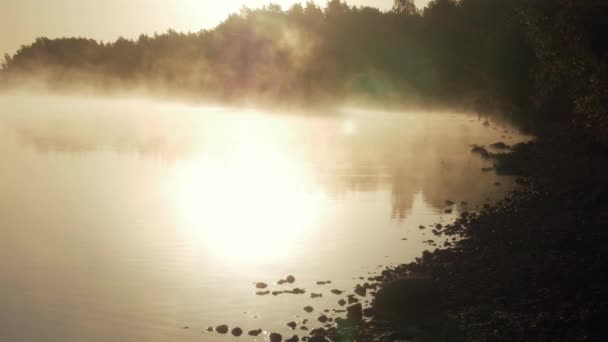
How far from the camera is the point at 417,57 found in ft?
468

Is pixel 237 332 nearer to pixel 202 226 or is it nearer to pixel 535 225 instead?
pixel 535 225

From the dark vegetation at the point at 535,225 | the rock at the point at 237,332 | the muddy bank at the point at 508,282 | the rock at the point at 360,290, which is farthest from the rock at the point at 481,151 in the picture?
the rock at the point at 237,332

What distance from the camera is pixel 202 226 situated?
34.9 m

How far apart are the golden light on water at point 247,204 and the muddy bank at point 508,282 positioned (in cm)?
814

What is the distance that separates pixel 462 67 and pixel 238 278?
115m

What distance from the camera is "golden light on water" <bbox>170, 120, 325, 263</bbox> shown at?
30531 mm

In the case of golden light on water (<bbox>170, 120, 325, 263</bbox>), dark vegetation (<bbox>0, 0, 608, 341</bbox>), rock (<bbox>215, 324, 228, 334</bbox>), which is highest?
dark vegetation (<bbox>0, 0, 608, 341</bbox>)

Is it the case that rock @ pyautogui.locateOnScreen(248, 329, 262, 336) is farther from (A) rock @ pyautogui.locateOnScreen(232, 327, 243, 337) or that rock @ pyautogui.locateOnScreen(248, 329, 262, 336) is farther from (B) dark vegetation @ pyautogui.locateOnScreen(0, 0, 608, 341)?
(B) dark vegetation @ pyautogui.locateOnScreen(0, 0, 608, 341)

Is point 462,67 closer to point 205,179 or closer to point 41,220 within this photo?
point 205,179

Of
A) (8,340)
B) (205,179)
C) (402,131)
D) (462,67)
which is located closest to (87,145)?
(205,179)

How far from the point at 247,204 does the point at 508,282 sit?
993 inches

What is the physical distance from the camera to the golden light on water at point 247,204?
100ft

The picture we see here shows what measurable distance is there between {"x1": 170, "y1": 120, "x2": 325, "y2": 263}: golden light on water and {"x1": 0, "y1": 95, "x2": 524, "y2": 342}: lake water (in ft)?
0.51

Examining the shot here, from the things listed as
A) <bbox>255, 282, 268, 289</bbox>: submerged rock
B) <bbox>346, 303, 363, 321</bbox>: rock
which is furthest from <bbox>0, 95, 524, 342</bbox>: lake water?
<bbox>346, 303, 363, 321</bbox>: rock
